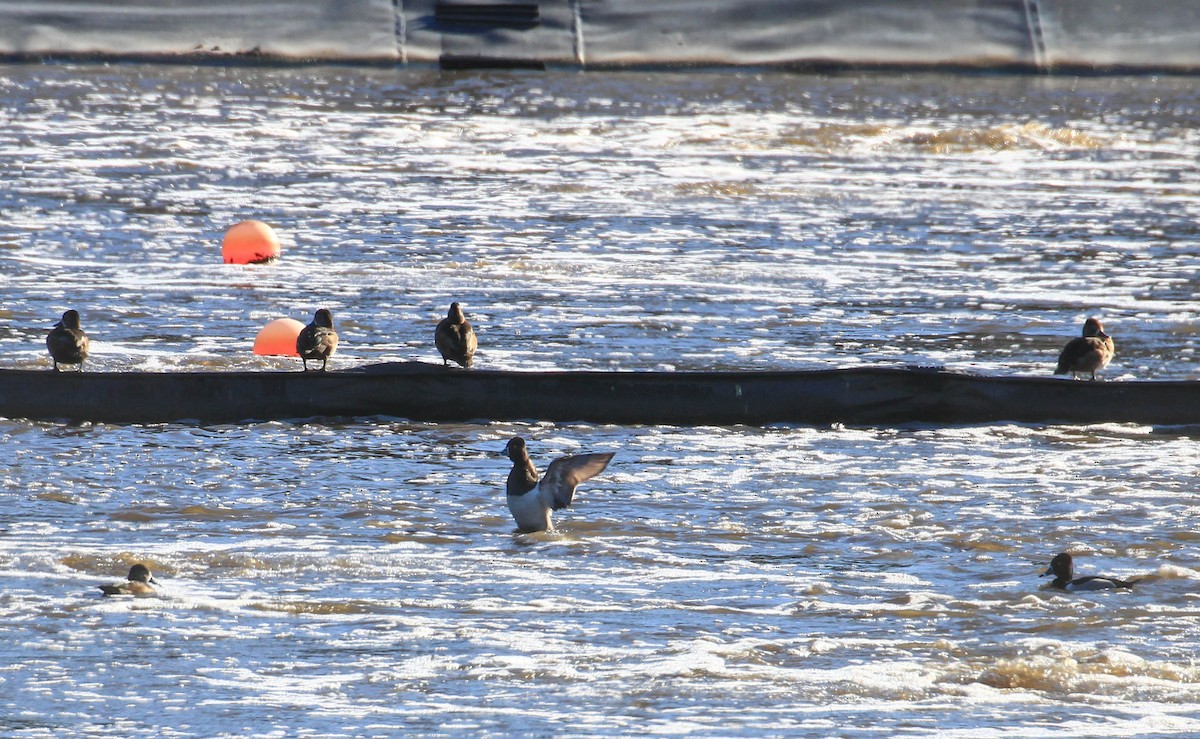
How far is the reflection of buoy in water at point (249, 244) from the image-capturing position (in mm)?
15977

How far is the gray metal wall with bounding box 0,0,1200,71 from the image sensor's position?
82.9 feet

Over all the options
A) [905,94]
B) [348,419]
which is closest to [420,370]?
[348,419]

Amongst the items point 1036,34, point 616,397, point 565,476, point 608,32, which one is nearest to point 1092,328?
point 616,397

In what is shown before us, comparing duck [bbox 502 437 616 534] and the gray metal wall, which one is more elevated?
the gray metal wall

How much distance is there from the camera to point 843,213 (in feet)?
61.6

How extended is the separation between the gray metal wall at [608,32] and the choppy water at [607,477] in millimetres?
3991

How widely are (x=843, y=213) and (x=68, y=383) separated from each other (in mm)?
9797

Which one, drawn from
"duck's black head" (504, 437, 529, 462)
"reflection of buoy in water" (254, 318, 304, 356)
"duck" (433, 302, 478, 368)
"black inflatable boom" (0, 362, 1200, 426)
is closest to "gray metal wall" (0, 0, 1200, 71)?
"reflection of buoy in water" (254, 318, 304, 356)

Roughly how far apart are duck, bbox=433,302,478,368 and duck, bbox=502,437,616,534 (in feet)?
9.04

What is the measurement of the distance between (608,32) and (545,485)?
17.5 m

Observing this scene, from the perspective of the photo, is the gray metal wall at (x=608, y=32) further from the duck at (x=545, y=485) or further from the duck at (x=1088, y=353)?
the duck at (x=545, y=485)

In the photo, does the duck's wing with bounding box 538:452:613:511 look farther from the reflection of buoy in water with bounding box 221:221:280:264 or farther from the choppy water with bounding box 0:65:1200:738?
the reflection of buoy in water with bounding box 221:221:280:264

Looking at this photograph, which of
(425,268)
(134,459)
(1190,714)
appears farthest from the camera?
(425,268)

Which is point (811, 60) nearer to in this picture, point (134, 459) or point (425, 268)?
point (425, 268)
